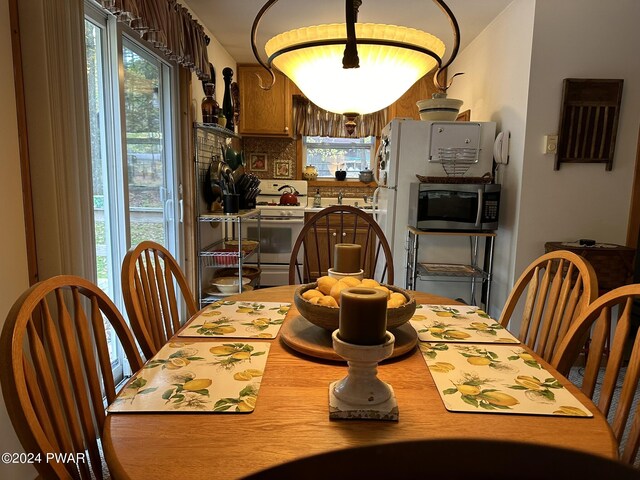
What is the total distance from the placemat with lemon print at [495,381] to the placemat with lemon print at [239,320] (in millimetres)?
462

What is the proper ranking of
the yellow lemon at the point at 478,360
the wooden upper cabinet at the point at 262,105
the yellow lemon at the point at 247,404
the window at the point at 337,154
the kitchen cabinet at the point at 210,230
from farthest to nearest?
the window at the point at 337,154 → the wooden upper cabinet at the point at 262,105 → the kitchen cabinet at the point at 210,230 → the yellow lemon at the point at 478,360 → the yellow lemon at the point at 247,404

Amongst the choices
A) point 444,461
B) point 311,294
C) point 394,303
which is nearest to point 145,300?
point 311,294

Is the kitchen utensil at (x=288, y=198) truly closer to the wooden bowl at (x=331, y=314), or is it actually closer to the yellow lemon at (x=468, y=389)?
the wooden bowl at (x=331, y=314)

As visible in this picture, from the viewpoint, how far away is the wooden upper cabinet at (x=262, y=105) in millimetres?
4281

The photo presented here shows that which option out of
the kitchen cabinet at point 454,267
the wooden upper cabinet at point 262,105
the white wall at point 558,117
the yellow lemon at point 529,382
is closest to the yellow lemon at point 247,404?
the yellow lemon at point 529,382

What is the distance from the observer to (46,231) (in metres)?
1.43

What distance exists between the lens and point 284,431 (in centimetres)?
74

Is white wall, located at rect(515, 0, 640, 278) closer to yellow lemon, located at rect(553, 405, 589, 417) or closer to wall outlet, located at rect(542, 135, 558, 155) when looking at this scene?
wall outlet, located at rect(542, 135, 558, 155)

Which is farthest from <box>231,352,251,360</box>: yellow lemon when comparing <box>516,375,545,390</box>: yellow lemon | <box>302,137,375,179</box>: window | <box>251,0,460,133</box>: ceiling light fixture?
<box>302,137,375,179</box>: window

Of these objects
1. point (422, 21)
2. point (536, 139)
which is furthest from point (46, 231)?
point (422, 21)

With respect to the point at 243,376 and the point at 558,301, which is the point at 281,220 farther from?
the point at 243,376

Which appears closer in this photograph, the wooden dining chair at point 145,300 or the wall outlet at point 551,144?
the wooden dining chair at point 145,300

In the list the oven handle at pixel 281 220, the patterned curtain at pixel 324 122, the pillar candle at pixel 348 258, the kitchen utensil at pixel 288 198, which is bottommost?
the oven handle at pixel 281 220

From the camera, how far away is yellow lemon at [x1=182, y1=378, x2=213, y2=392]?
877 mm
